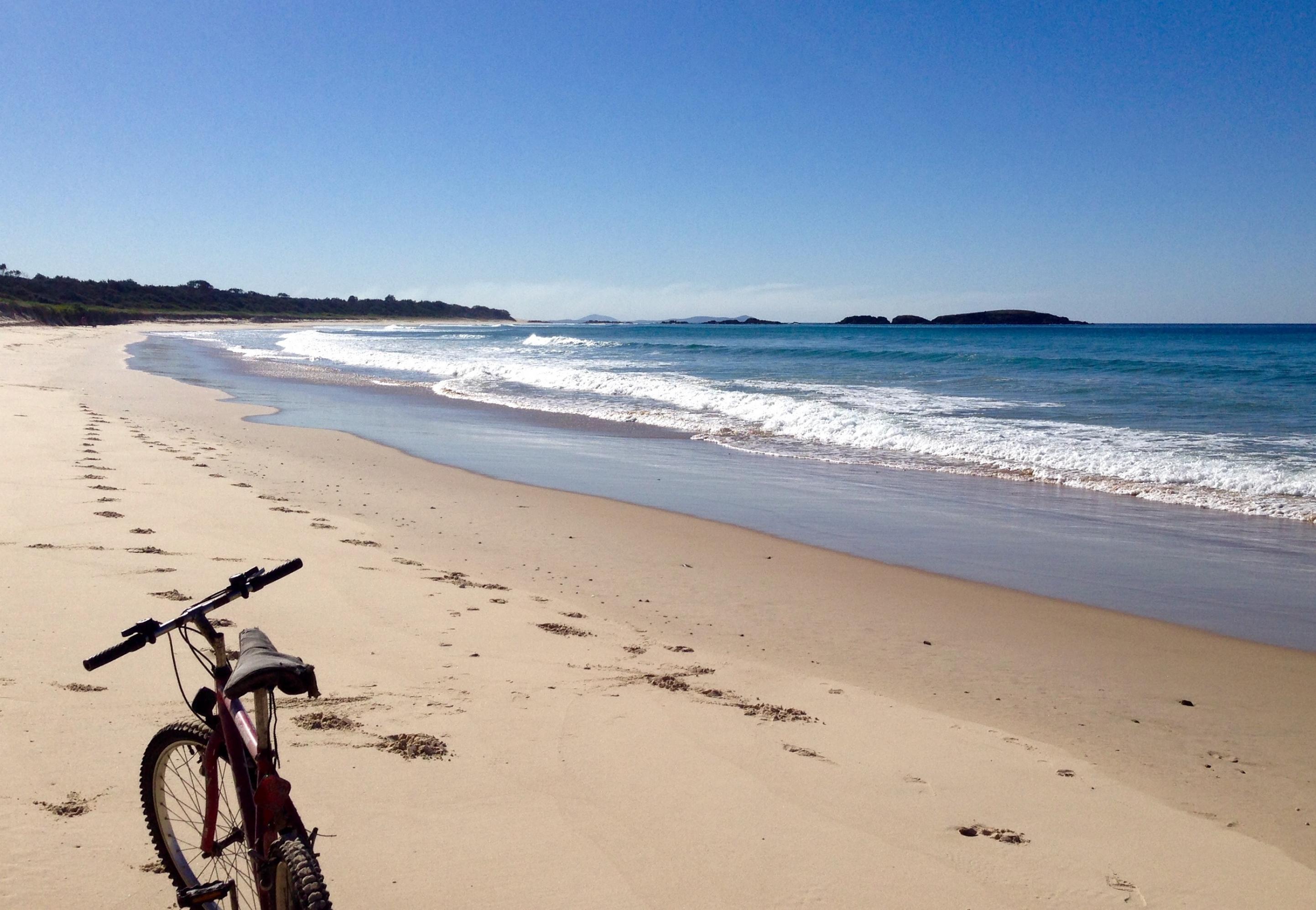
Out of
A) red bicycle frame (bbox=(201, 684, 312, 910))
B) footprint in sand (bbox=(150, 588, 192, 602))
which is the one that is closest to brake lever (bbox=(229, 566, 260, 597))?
red bicycle frame (bbox=(201, 684, 312, 910))

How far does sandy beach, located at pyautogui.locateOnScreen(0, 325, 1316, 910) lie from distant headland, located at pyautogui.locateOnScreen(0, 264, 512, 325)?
216 ft

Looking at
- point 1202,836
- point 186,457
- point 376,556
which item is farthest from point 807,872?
point 186,457

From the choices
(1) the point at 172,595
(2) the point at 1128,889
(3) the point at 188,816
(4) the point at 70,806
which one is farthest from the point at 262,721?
(1) the point at 172,595

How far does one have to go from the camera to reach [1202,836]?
10.9ft

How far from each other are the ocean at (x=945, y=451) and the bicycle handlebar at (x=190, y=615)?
5904mm

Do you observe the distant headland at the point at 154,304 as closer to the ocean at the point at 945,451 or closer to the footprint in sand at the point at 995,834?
the ocean at the point at 945,451

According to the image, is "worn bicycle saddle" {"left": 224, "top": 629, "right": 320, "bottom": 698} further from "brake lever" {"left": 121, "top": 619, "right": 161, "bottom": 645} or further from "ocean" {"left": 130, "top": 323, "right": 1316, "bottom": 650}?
"ocean" {"left": 130, "top": 323, "right": 1316, "bottom": 650}

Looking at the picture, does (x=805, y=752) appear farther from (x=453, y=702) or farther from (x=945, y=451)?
(x=945, y=451)

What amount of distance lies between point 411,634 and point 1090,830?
11.4 ft

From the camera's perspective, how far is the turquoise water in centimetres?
1212

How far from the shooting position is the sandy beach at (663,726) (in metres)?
2.94

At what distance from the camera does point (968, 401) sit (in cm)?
2108

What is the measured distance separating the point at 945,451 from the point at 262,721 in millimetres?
13101

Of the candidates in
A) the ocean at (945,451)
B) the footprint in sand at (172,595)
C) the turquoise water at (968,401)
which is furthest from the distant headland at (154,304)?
the footprint in sand at (172,595)
